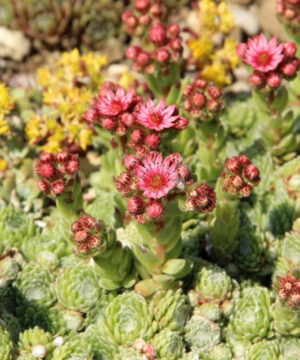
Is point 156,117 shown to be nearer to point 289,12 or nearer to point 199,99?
point 199,99

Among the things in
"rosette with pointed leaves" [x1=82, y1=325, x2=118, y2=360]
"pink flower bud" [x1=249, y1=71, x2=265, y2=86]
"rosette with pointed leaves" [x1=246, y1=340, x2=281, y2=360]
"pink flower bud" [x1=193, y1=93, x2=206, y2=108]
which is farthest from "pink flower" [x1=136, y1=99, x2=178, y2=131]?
"rosette with pointed leaves" [x1=246, y1=340, x2=281, y2=360]

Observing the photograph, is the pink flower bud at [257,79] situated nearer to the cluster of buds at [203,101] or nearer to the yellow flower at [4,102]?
the cluster of buds at [203,101]

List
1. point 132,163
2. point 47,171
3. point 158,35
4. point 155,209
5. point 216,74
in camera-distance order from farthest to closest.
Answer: point 216,74 → point 158,35 → point 47,171 → point 132,163 → point 155,209

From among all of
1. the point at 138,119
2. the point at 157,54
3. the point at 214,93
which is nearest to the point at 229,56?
the point at 157,54

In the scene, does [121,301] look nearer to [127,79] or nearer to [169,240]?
[169,240]

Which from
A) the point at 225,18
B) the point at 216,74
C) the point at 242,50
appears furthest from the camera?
the point at 225,18

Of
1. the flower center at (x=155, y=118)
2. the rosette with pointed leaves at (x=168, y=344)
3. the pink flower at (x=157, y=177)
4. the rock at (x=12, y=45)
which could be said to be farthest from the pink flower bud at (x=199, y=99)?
the rock at (x=12, y=45)

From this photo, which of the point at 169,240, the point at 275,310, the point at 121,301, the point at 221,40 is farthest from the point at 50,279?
the point at 221,40
